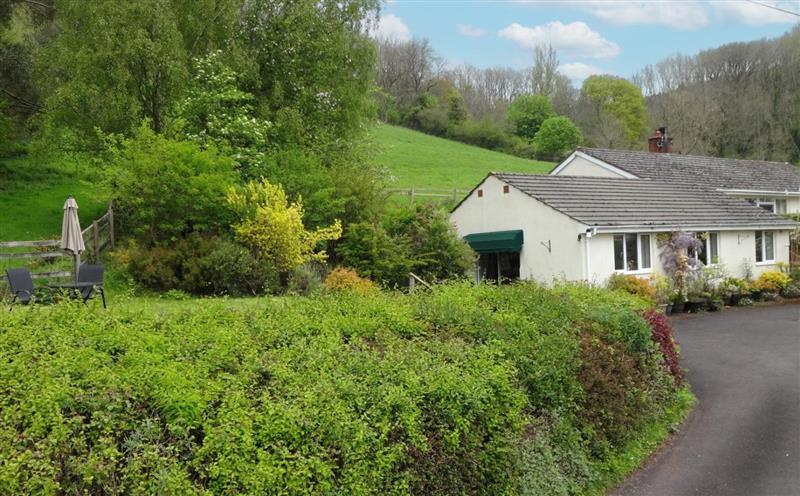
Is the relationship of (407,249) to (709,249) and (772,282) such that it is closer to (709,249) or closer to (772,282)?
(709,249)

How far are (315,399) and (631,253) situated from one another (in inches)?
741

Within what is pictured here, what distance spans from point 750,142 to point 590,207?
156ft

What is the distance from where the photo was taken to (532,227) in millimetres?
21844

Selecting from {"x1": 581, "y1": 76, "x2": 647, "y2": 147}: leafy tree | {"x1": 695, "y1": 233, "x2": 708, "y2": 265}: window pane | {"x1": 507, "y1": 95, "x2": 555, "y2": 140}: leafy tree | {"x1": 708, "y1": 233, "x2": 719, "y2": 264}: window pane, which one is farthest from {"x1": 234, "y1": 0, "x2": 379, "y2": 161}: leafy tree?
{"x1": 581, "y1": 76, "x2": 647, "y2": 147}: leafy tree

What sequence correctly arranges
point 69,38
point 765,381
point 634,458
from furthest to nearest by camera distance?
point 69,38 < point 765,381 < point 634,458

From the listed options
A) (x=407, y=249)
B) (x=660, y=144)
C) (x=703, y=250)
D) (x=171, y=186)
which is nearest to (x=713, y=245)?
(x=703, y=250)

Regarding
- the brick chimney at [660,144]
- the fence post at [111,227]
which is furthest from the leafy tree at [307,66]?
the brick chimney at [660,144]

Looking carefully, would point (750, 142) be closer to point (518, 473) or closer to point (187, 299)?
point (187, 299)

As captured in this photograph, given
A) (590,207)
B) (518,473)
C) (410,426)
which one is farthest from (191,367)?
(590,207)

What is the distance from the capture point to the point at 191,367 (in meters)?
5.30

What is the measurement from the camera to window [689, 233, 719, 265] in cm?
2346

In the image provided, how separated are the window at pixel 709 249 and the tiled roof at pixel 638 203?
456mm

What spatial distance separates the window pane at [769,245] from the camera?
26219 mm

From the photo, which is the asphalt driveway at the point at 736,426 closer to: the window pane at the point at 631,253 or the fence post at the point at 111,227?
the window pane at the point at 631,253
